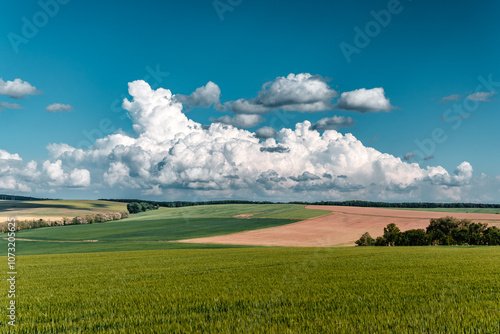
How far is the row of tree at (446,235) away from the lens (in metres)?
61.5

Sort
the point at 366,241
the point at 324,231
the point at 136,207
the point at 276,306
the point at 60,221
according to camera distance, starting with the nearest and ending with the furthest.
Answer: the point at 276,306, the point at 366,241, the point at 324,231, the point at 60,221, the point at 136,207

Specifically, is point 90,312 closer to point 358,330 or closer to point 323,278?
point 358,330

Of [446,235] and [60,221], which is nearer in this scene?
[446,235]

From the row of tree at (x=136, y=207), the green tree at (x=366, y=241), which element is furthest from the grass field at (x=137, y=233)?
the row of tree at (x=136, y=207)

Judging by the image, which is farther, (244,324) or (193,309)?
(193,309)

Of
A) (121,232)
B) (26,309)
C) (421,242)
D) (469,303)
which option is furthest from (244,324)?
(121,232)

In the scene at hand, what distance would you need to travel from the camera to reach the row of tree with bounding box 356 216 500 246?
61469mm

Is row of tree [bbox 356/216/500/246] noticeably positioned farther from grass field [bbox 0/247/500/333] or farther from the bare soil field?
grass field [bbox 0/247/500/333]

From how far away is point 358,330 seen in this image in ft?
22.2

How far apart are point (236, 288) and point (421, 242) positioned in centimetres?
6305

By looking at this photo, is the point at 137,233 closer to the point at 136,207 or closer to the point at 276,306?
the point at 136,207

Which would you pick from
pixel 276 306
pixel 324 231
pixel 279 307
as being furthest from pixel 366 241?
pixel 279 307

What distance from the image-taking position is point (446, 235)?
2509 inches

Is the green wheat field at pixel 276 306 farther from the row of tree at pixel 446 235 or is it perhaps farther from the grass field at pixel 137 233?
the grass field at pixel 137 233
